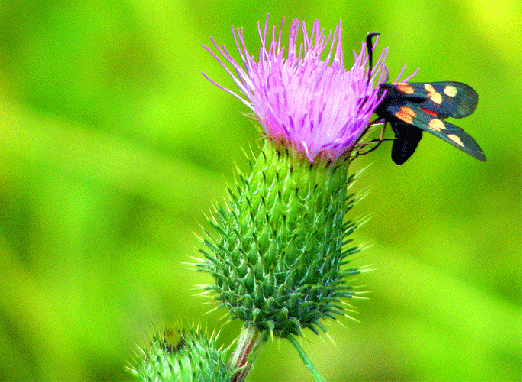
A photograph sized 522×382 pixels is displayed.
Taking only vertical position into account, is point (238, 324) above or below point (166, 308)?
below

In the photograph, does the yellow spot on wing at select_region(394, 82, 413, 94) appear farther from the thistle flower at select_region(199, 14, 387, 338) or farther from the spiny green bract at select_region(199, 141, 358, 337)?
the spiny green bract at select_region(199, 141, 358, 337)

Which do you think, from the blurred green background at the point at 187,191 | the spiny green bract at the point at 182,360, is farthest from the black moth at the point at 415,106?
the blurred green background at the point at 187,191

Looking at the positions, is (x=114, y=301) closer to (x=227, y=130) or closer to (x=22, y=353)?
(x=22, y=353)

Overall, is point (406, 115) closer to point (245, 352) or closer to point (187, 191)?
point (245, 352)

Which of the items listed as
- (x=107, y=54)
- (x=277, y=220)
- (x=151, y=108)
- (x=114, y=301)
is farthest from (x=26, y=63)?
(x=277, y=220)

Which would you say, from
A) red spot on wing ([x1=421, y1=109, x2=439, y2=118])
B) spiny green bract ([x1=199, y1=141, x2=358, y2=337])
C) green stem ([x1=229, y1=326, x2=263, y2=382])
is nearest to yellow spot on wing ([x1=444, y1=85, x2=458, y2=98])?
red spot on wing ([x1=421, y1=109, x2=439, y2=118])
